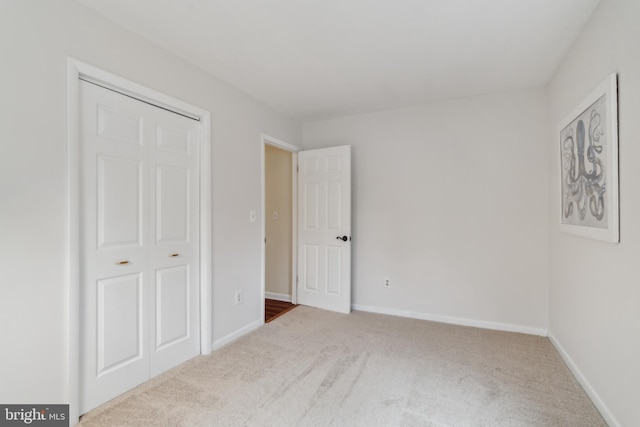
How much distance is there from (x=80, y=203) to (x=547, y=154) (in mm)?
3863

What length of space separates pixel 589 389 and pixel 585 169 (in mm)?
1447

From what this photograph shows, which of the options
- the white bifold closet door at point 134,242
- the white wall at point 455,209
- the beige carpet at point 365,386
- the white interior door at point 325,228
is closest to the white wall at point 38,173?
the white bifold closet door at point 134,242

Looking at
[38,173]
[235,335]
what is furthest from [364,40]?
[235,335]

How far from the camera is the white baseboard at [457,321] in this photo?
3047 mm

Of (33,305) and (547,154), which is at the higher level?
(547,154)

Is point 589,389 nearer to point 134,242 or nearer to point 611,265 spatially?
point 611,265

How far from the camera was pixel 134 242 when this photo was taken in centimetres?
212

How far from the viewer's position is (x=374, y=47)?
7.44 feet

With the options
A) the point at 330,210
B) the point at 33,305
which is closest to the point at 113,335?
the point at 33,305

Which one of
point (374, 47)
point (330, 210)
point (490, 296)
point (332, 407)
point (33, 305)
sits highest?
point (374, 47)

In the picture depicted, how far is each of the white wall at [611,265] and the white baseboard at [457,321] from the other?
22.6 inches

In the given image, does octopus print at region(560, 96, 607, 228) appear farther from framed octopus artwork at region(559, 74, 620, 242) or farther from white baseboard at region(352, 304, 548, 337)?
white baseboard at region(352, 304, 548, 337)

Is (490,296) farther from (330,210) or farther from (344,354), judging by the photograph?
(330,210)

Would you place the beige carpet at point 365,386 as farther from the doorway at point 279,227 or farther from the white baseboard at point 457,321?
the doorway at point 279,227
